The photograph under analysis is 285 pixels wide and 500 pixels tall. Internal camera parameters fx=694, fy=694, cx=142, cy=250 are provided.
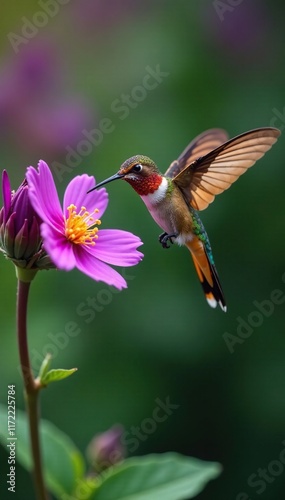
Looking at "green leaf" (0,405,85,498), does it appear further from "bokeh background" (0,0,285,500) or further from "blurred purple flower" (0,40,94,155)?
"blurred purple flower" (0,40,94,155)

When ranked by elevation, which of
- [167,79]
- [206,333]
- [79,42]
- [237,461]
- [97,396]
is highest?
[79,42]

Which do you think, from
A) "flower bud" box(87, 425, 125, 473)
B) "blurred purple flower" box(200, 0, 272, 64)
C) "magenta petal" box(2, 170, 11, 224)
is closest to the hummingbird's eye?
"magenta petal" box(2, 170, 11, 224)

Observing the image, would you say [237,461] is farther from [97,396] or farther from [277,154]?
[277,154]

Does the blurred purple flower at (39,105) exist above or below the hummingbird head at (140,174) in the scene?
above

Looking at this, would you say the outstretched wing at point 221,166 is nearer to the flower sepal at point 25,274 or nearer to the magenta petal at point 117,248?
the magenta petal at point 117,248

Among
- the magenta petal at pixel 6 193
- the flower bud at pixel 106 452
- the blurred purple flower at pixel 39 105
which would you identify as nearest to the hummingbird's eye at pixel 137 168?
the magenta petal at pixel 6 193

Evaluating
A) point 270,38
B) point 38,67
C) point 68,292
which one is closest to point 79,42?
point 38,67

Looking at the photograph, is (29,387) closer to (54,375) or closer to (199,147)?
(54,375)
